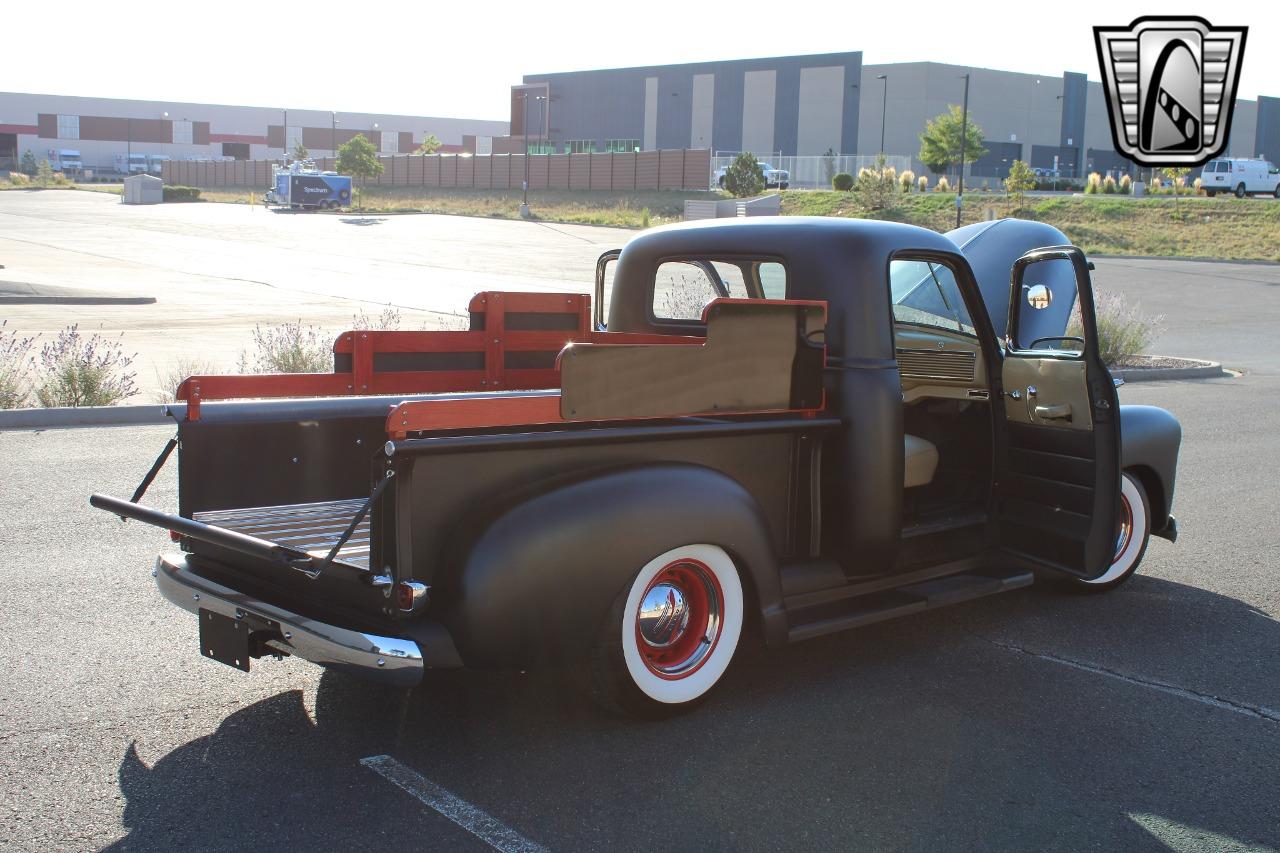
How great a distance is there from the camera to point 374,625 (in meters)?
3.73

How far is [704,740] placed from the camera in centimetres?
414

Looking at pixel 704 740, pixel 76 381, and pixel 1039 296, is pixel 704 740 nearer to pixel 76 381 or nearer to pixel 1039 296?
pixel 1039 296

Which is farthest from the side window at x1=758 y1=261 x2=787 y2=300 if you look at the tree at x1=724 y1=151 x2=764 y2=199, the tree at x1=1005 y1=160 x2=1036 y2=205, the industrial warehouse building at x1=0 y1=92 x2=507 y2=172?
the industrial warehouse building at x1=0 y1=92 x2=507 y2=172

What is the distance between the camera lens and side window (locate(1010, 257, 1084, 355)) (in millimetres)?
5151

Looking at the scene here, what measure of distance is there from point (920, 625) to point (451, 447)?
2714 mm

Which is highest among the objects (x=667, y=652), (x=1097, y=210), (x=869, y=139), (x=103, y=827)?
(x=869, y=139)

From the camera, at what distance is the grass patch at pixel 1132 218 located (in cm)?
4066

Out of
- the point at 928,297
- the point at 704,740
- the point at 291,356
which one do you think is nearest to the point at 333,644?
the point at 704,740

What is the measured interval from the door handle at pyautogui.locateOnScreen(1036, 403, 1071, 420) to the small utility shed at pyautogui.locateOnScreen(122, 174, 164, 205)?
237 feet

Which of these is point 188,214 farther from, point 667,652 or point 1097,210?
point 667,652

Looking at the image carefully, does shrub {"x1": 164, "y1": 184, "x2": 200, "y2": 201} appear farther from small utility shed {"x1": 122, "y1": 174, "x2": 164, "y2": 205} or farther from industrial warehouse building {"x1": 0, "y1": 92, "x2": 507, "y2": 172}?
industrial warehouse building {"x1": 0, "y1": 92, "x2": 507, "y2": 172}

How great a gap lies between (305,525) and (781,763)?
6.05ft

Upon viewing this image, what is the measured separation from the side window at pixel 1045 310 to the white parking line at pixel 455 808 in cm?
309

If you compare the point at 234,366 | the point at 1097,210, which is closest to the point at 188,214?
the point at 1097,210
